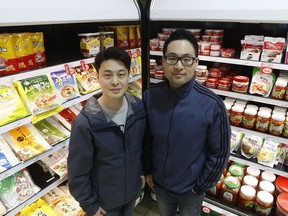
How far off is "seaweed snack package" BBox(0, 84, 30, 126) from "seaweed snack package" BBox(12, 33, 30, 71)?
0.50 feet

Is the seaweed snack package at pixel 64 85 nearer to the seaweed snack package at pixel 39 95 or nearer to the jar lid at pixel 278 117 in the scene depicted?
the seaweed snack package at pixel 39 95

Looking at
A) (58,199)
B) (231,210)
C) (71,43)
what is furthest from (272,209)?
(71,43)

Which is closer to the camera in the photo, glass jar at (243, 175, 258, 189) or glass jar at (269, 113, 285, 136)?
glass jar at (269, 113, 285, 136)

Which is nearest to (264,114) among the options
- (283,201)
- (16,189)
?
(283,201)

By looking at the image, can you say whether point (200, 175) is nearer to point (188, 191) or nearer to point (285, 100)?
point (188, 191)

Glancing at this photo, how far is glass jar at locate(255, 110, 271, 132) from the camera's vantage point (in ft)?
6.25

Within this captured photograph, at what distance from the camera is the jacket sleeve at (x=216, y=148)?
1.32 metres

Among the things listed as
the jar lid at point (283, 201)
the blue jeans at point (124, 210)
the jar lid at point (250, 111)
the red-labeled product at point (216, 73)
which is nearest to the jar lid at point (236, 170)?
the jar lid at point (283, 201)

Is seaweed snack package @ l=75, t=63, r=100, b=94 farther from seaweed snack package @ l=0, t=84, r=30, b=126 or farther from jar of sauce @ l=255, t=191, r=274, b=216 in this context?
jar of sauce @ l=255, t=191, r=274, b=216

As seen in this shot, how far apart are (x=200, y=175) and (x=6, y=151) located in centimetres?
122

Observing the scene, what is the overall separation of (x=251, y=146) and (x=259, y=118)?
299 mm

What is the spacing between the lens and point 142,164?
5.22 feet

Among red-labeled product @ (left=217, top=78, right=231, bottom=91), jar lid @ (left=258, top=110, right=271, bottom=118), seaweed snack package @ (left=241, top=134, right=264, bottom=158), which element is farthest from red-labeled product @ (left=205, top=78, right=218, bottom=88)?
seaweed snack package @ (left=241, top=134, right=264, bottom=158)

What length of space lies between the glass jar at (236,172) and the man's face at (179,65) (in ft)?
4.26
